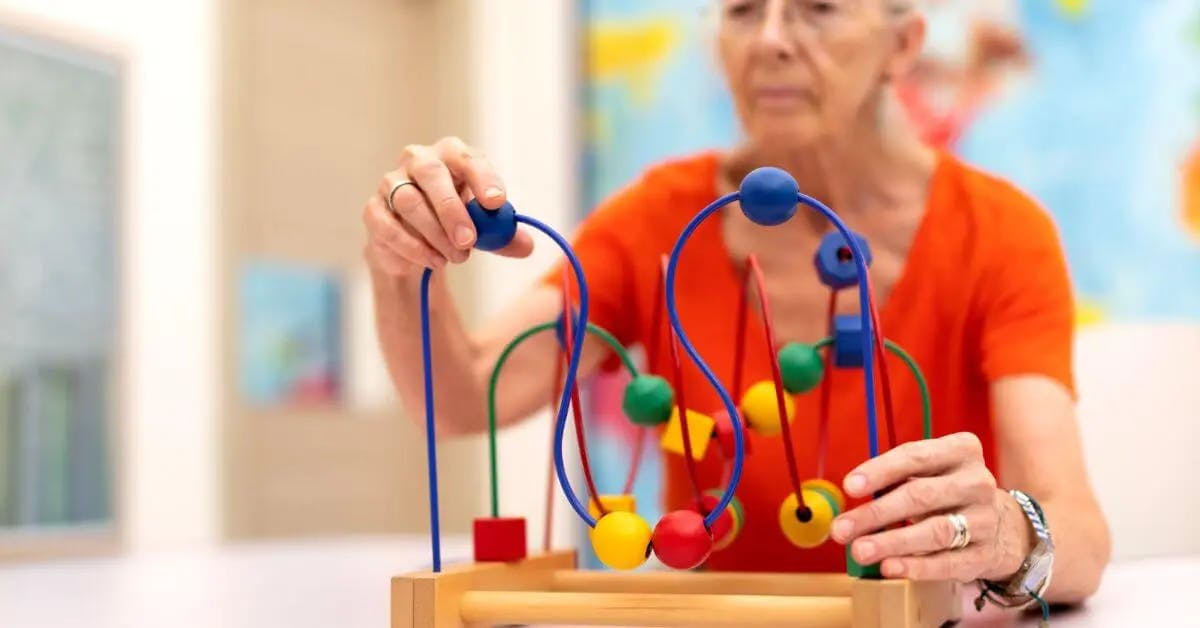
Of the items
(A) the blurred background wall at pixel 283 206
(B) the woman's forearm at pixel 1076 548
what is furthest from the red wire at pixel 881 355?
(A) the blurred background wall at pixel 283 206

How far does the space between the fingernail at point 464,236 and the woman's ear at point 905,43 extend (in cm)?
59

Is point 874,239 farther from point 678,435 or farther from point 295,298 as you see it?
point 295,298

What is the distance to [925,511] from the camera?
639 millimetres

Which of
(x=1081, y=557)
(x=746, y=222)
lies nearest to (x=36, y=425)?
(x=746, y=222)

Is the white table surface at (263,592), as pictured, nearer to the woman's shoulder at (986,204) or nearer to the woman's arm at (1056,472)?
the woman's arm at (1056,472)

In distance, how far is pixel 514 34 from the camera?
3.73 meters

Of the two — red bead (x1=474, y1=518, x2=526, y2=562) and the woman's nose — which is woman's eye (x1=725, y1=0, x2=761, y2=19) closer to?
the woman's nose

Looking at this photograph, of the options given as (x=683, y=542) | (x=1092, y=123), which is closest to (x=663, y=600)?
(x=683, y=542)

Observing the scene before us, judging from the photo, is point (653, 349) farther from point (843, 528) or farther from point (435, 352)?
point (843, 528)

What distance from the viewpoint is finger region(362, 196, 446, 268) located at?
0.79 m

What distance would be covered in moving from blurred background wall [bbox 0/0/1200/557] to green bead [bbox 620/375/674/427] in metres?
1.69

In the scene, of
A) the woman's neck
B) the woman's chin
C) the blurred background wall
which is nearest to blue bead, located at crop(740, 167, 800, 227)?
the woman's chin

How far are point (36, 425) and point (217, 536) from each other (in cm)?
60

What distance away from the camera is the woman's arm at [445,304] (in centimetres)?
76
